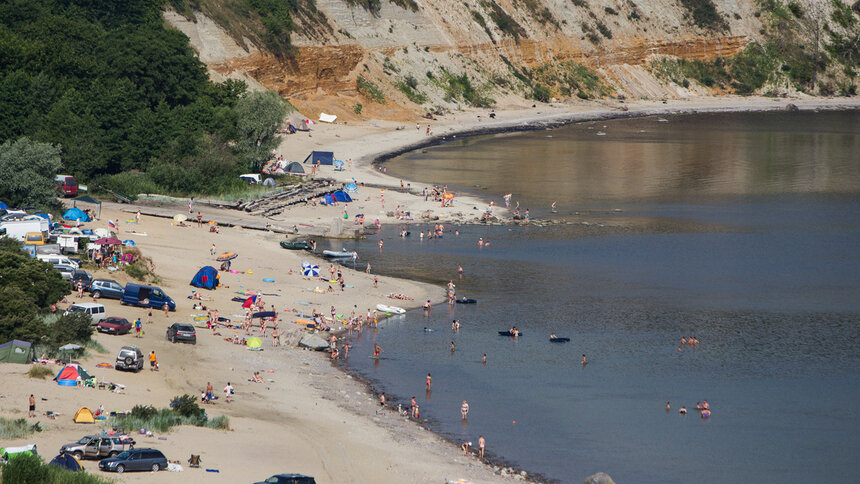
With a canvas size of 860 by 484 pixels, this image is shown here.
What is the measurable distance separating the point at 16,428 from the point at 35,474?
6.14 meters

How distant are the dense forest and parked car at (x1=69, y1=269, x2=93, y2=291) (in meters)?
22.6

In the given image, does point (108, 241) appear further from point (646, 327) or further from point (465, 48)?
point (465, 48)

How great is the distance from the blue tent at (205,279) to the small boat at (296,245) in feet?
39.1

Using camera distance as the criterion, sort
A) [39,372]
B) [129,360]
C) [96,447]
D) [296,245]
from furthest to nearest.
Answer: [296,245] < [129,360] < [39,372] < [96,447]

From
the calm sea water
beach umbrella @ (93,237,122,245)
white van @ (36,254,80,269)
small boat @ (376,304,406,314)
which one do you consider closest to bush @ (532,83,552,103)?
the calm sea water

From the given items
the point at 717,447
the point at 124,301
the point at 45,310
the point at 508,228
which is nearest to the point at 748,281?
the point at 508,228

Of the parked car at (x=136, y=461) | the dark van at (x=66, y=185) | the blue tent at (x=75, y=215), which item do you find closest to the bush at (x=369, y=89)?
the dark van at (x=66, y=185)

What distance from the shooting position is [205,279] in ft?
186

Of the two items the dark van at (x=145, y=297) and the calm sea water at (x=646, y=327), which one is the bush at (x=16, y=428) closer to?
the calm sea water at (x=646, y=327)

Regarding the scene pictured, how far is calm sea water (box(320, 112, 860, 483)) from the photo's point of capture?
40938 mm

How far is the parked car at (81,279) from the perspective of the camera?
168 feet

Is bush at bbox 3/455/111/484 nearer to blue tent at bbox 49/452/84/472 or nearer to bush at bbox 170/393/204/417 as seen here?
blue tent at bbox 49/452/84/472

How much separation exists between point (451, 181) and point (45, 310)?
5734 centimetres

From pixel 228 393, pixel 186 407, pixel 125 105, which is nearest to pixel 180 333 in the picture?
pixel 228 393
